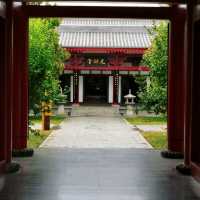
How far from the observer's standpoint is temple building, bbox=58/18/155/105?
37562 millimetres

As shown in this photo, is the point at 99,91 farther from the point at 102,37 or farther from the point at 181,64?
the point at 181,64

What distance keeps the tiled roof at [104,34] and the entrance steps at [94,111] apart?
14.3ft

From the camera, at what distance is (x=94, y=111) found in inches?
1391

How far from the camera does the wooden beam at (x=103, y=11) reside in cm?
1109

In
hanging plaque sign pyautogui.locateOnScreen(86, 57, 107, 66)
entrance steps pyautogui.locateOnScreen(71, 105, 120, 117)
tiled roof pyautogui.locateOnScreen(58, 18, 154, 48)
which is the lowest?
entrance steps pyautogui.locateOnScreen(71, 105, 120, 117)

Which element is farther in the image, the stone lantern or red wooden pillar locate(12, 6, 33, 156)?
the stone lantern

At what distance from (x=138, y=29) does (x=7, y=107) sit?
32.2m

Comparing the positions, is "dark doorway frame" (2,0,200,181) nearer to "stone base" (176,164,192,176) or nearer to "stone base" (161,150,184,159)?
"stone base" (161,150,184,159)

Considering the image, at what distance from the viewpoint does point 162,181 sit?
849cm

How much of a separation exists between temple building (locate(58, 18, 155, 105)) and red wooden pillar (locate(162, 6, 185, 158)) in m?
24.9

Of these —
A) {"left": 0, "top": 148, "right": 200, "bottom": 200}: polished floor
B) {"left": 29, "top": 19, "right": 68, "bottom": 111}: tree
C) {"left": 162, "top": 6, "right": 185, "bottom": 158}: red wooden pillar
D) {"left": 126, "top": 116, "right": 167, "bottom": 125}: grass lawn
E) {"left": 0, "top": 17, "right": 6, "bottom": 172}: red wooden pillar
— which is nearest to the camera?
{"left": 0, "top": 148, "right": 200, "bottom": 200}: polished floor

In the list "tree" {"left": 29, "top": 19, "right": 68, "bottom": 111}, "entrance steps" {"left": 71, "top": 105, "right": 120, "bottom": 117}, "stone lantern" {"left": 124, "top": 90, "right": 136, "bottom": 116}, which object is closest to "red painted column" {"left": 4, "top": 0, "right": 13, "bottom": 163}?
"tree" {"left": 29, "top": 19, "right": 68, "bottom": 111}

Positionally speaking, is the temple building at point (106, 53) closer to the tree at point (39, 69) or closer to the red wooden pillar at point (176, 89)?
the tree at point (39, 69)

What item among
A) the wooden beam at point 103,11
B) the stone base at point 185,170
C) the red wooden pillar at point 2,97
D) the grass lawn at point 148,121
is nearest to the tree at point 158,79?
the wooden beam at point 103,11
